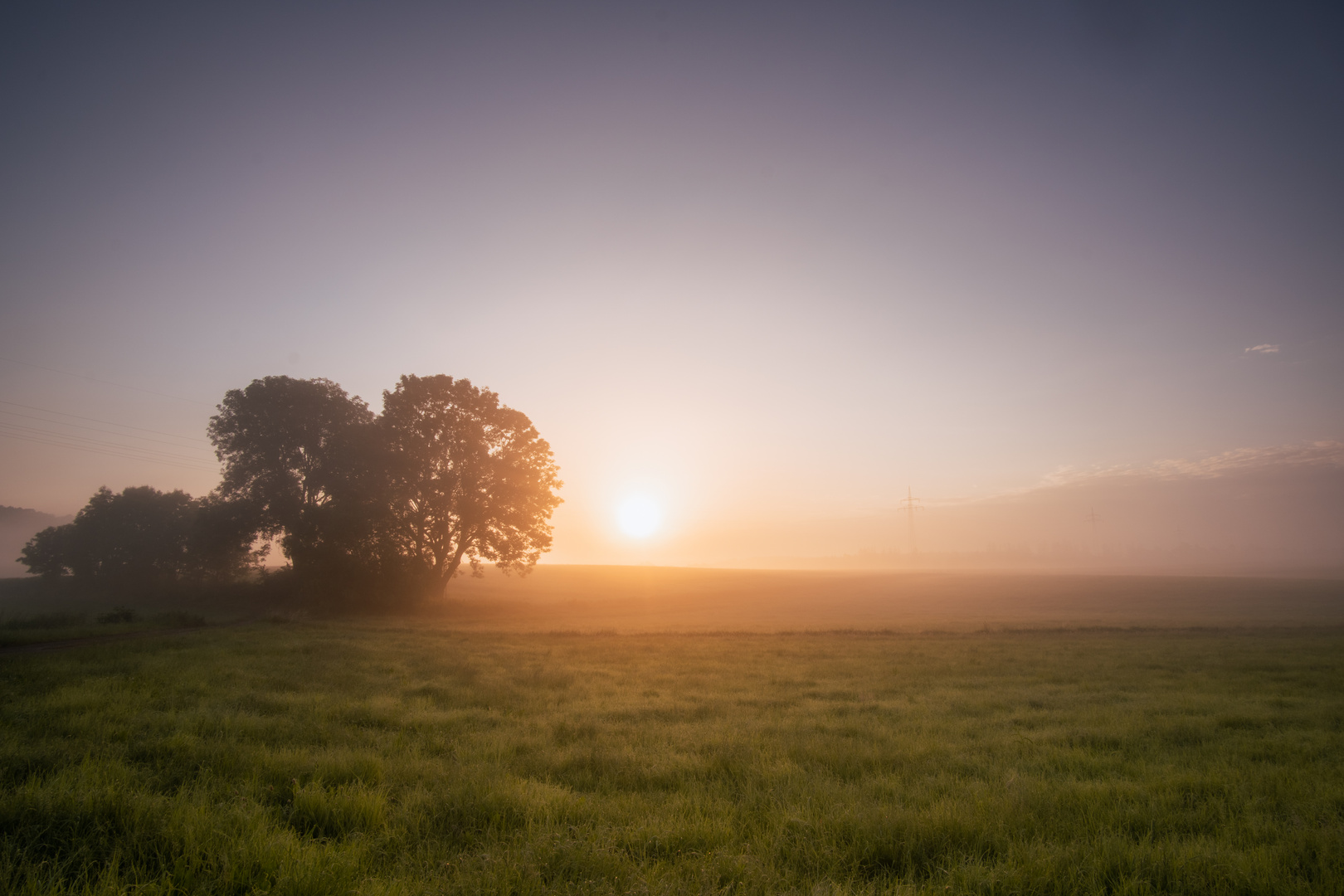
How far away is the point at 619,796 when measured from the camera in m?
5.80

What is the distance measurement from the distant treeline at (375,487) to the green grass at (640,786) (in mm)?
24013

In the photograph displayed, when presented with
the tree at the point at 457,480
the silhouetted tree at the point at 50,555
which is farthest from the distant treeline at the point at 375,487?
the silhouetted tree at the point at 50,555

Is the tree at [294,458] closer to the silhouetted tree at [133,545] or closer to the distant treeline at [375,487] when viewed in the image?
the distant treeline at [375,487]

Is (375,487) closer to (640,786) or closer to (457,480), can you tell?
(457,480)

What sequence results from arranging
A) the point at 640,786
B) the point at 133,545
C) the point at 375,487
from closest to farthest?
the point at 640,786
the point at 375,487
the point at 133,545

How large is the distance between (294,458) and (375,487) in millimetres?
8396

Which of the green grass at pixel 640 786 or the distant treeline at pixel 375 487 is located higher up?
the distant treeline at pixel 375 487

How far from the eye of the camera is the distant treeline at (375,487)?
36.4m

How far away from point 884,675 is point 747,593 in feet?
213

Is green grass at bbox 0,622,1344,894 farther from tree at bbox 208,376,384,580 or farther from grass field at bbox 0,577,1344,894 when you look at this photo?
tree at bbox 208,376,384,580

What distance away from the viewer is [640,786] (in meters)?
Result: 6.37

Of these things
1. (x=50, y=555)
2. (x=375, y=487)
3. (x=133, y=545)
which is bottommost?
(x=50, y=555)

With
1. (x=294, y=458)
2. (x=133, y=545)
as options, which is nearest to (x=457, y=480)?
(x=294, y=458)

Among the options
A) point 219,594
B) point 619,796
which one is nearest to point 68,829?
point 619,796
